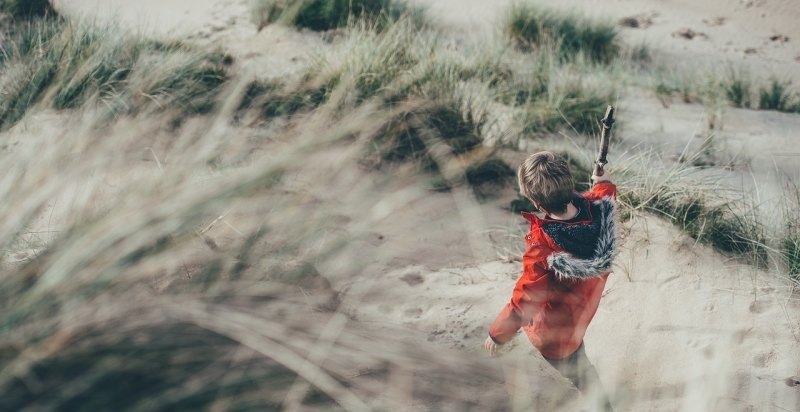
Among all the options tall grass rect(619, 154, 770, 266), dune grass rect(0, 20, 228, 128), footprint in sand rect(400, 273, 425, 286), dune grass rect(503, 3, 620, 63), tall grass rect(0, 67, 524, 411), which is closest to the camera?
tall grass rect(0, 67, 524, 411)

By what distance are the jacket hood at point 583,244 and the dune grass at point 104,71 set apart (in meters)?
2.43

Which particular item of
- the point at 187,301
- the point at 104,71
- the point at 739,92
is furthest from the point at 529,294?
the point at 739,92

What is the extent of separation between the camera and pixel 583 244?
210 centimetres

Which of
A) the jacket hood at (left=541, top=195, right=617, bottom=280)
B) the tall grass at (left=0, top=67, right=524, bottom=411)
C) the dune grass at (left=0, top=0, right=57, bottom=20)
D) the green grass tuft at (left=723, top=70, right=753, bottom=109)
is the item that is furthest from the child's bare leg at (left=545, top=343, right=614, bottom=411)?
the dune grass at (left=0, top=0, right=57, bottom=20)

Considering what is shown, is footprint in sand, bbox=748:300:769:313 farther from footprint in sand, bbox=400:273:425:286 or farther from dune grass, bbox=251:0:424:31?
dune grass, bbox=251:0:424:31

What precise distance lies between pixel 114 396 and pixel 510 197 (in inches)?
91.4

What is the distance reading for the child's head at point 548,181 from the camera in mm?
2008

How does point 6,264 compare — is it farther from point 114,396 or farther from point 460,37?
point 460,37

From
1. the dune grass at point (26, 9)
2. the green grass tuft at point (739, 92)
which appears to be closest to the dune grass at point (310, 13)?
the dune grass at point (26, 9)

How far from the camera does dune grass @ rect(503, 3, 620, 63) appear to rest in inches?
216

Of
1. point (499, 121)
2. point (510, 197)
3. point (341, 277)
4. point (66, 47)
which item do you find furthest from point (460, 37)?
point (341, 277)

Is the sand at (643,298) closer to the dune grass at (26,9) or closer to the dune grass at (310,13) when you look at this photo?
the dune grass at (310,13)

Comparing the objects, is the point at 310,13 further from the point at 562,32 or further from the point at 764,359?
the point at 764,359

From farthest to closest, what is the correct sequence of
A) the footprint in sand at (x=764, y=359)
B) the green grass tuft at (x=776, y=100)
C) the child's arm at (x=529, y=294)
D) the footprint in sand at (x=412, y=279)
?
the green grass tuft at (x=776, y=100), the footprint in sand at (x=412, y=279), the footprint in sand at (x=764, y=359), the child's arm at (x=529, y=294)
